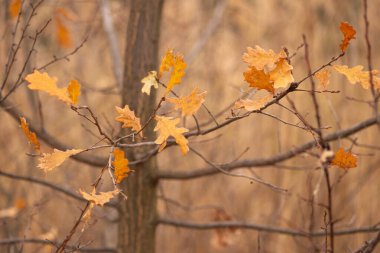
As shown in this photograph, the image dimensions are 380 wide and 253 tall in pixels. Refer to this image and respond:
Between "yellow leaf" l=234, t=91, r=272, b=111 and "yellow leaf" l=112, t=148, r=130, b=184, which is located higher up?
"yellow leaf" l=234, t=91, r=272, b=111

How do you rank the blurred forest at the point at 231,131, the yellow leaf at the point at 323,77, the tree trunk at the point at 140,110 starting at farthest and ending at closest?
the blurred forest at the point at 231,131, the tree trunk at the point at 140,110, the yellow leaf at the point at 323,77

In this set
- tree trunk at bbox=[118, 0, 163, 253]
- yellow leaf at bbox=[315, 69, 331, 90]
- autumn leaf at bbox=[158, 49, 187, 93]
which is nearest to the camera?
autumn leaf at bbox=[158, 49, 187, 93]

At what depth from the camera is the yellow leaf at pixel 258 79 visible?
4.02 ft

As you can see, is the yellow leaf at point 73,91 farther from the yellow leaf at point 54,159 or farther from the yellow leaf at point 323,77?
the yellow leaf at point 323,77

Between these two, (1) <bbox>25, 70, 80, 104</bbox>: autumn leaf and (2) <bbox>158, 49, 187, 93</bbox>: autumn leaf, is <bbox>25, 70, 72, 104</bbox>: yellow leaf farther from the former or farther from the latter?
(2) <bbox>158, 49, 187, 93</bbox>: autumn leaf

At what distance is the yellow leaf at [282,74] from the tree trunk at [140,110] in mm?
861

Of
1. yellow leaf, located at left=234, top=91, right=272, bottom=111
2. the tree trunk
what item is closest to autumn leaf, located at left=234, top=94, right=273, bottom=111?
yellow leaf, located at left=234, top=91, right=272, bottom=111

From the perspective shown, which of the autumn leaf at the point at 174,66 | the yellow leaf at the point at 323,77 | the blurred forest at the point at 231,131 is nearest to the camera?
the autumn leaf at the point at 174,66

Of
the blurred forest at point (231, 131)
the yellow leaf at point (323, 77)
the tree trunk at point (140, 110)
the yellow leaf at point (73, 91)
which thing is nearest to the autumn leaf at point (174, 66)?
the yellow leaf at point (73, 91)

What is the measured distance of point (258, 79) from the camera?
1231mm

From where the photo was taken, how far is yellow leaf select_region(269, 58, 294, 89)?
1.20m

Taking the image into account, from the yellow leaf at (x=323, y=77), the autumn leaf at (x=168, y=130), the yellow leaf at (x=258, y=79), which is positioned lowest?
the autumn leaf at (x=168, y=130)

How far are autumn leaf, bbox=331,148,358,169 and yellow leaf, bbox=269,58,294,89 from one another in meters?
0.20

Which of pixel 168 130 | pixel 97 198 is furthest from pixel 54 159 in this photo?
pixel 168 130
